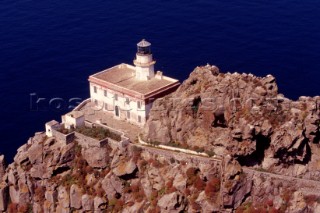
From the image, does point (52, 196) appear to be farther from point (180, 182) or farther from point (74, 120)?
point (180, 182)

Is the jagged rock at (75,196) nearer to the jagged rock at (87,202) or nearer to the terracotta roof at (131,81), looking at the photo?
the jagged rock at (87,202)

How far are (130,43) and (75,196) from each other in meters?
60.9

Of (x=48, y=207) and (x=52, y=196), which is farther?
(x=48, y=207)

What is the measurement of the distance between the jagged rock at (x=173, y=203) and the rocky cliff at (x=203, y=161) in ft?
0.40

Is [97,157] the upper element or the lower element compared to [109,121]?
lower

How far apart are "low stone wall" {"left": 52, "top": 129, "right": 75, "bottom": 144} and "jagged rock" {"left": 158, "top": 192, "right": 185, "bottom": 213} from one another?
18.2 metres

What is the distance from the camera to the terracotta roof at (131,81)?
299 ft

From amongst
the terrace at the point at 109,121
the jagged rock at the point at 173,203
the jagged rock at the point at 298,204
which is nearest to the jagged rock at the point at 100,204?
the jagged rock at the point at 173,203

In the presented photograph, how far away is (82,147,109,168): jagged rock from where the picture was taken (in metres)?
86.2

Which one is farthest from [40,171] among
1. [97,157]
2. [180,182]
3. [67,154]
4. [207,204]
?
[207,204]

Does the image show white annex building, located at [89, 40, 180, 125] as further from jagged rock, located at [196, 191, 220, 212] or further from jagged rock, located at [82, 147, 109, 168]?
jagged rock, located at [196, 191, 220, 212]

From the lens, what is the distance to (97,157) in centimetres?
8631

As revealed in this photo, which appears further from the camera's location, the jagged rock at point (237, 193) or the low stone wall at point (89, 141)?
the low stone wall at point (89, 141)

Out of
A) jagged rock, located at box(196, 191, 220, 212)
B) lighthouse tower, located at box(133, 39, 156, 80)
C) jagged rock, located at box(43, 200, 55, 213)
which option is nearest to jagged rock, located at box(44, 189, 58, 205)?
jagged rock, located at box(43, 200, 55, 213)
